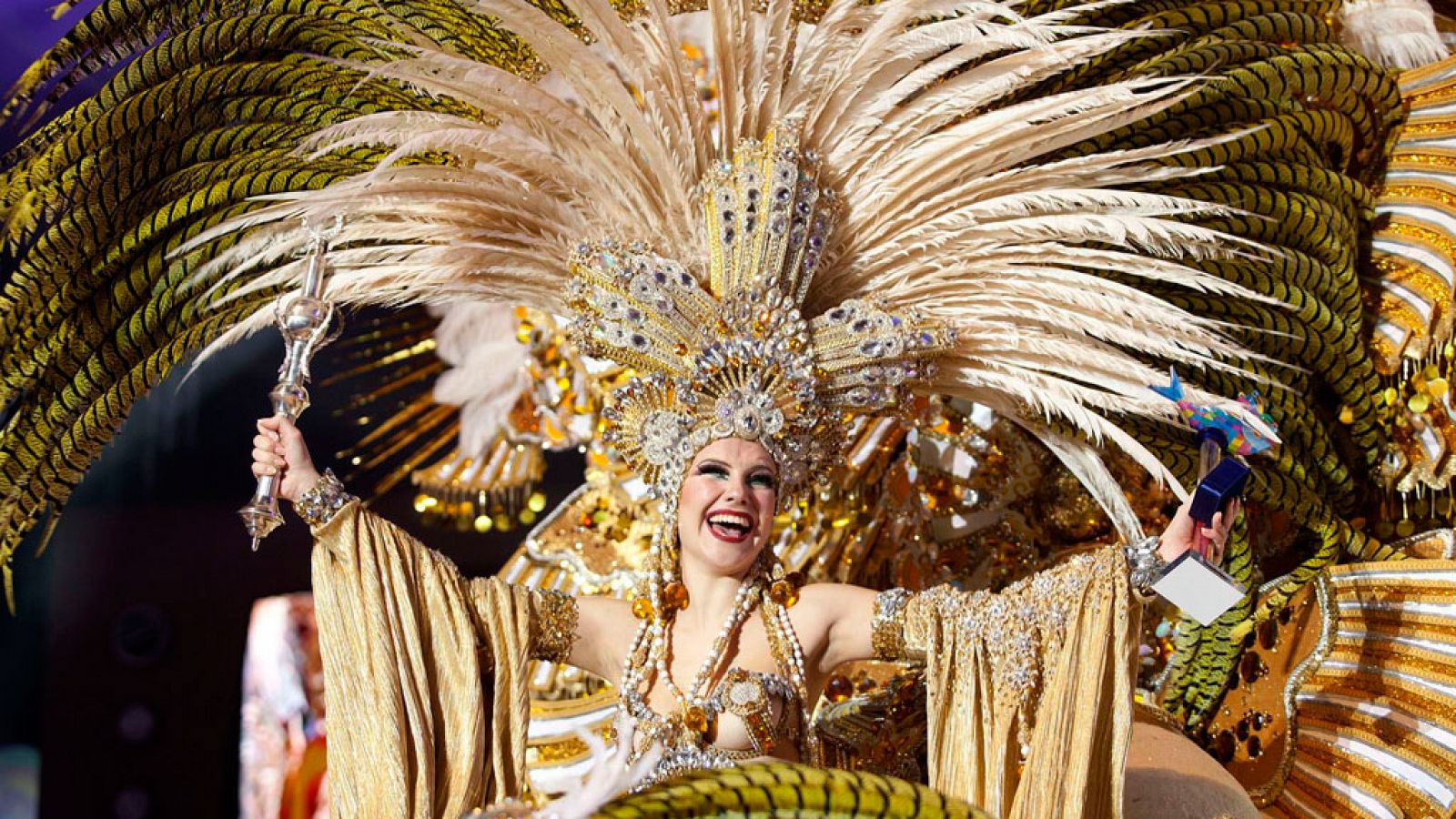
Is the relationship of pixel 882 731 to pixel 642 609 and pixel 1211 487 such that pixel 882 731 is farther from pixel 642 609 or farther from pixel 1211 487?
pixel 1211 487

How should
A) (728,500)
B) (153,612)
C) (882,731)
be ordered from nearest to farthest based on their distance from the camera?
(728,500) → (882,731) → (153,612)

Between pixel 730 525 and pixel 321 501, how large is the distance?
69 centimetres

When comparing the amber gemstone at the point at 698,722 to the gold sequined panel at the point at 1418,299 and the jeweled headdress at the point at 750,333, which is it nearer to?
the jeweled headdress at the point at 750,333

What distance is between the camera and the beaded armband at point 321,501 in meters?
2.58

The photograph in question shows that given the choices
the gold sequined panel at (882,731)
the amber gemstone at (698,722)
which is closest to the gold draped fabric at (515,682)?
the amber gemstone at (698,722)

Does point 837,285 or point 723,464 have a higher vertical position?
point 837,285

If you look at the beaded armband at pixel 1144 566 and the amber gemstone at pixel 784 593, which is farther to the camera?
the amber gemstone at pixel 784 593

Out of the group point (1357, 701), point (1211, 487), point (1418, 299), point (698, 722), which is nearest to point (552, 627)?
point (698, 722)

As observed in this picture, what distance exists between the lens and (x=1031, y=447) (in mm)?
3607

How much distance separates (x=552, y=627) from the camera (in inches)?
111

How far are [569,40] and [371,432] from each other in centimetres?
153

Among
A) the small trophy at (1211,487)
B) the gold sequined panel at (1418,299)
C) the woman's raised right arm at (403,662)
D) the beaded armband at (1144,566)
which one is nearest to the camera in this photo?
the small trophy at (1211,487)

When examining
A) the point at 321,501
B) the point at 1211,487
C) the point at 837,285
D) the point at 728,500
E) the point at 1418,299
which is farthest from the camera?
the point at 1418,299

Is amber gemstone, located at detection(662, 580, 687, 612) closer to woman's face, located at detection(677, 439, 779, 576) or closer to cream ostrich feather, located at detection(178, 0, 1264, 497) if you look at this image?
woman's face, located at detection(677, 439, 779, 576)
